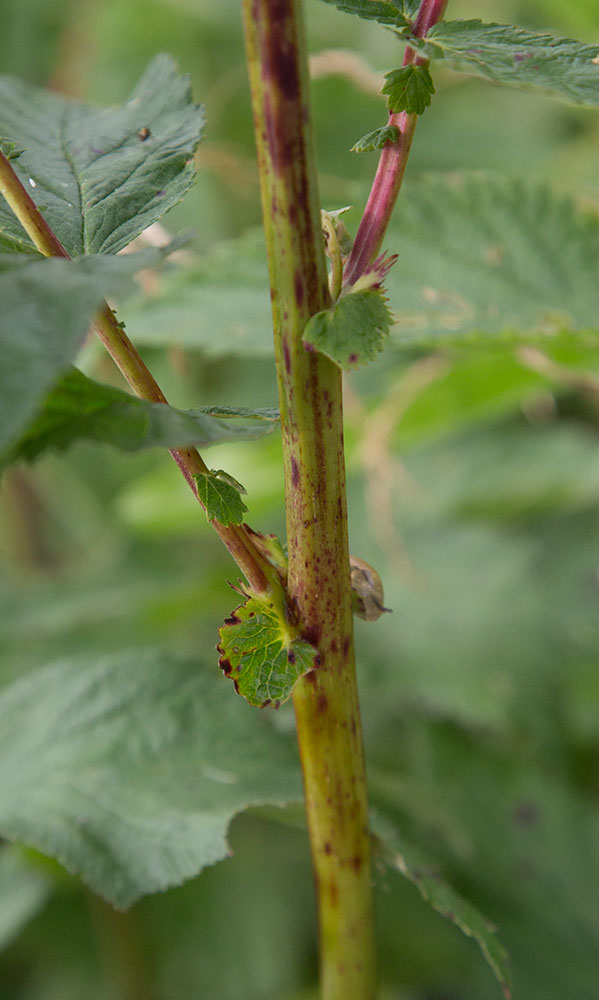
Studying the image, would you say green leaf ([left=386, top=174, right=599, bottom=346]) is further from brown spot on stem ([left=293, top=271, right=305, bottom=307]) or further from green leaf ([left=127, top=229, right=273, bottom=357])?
brown spot on stem ([left=293, top=271, right=305, bottom=307])

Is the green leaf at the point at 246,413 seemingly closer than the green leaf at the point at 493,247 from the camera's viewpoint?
Yes

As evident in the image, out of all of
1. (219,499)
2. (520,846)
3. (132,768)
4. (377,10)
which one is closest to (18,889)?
(132,768)

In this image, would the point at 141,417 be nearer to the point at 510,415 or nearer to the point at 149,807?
the point at 149,807

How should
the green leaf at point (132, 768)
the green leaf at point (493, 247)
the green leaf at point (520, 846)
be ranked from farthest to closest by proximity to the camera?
the green leaf at point (520, 846) → the green leaf at point (493, 247) → the green leaf at point (132, 768)

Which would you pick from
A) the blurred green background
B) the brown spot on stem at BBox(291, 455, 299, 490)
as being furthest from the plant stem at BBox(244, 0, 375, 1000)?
the blurred green background

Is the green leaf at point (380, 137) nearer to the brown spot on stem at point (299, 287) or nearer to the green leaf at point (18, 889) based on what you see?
the brown spot on stem at point (299, 287)

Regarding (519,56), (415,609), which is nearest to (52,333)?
(519,56)

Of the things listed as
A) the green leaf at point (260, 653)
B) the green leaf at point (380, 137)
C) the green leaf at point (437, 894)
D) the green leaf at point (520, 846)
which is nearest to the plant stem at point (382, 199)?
the green leaf at point (380, 137)

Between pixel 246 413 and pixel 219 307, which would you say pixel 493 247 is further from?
pixel 246 413
